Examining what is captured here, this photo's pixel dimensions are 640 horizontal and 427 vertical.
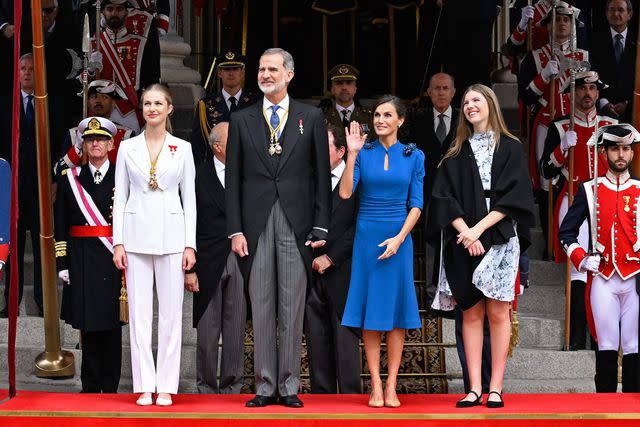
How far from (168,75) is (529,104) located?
355cm

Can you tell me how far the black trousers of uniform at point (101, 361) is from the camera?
929 cm

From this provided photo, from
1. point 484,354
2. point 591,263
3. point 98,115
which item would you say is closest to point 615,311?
point 591,263

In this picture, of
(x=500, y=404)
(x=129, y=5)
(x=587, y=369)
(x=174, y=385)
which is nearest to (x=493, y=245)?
(x=500, y=404)

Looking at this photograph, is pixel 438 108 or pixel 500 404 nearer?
pixel 500 404

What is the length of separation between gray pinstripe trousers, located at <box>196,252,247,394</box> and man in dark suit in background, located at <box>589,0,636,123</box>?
3644 mm

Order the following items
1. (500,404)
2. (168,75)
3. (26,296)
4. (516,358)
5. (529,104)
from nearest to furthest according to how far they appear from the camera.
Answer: (500,404) < (516,358) < (26,296) < (529,104) < (168,75)

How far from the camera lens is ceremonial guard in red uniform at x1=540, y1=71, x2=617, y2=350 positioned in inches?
412

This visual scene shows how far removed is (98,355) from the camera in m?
9.33

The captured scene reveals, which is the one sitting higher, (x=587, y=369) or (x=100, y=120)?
(x=100, y=120)

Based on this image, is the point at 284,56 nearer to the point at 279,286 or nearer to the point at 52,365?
the point at 279,286

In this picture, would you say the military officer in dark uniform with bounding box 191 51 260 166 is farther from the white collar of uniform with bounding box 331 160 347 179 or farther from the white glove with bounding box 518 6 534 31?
the white glove with bounding box 518 6 534 31

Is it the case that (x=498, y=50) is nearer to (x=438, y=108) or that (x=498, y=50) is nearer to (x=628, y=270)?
(x=438, y=108)

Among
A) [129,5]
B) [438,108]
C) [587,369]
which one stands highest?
[129,5]

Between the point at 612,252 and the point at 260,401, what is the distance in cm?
228
